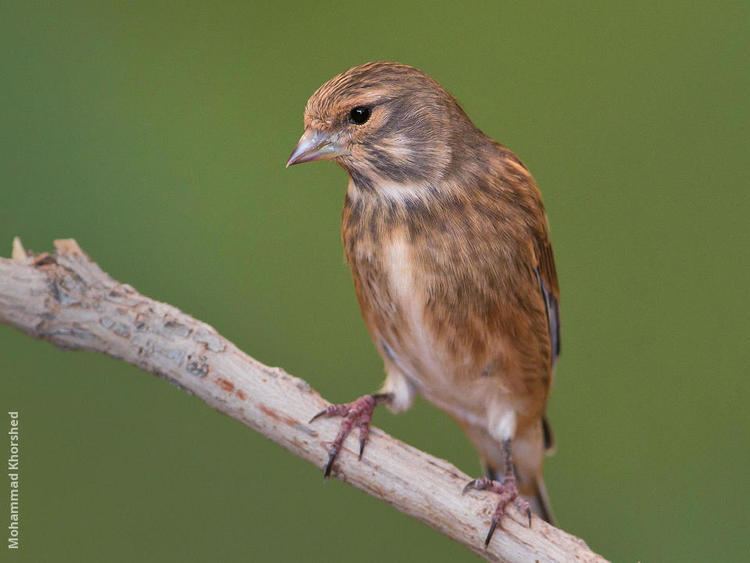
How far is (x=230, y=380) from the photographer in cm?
276

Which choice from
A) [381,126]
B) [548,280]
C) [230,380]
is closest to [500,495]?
[548,280]

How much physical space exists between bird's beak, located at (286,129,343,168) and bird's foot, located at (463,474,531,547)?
86cm

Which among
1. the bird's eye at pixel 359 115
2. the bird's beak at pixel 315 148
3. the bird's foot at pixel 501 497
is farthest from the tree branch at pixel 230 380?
the bird's eye at pixel 359 115

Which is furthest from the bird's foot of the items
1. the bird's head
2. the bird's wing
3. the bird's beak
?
the bird's beak

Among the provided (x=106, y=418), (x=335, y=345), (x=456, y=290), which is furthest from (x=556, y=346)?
(x=106, y=418)

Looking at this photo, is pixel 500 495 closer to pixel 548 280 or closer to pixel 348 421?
pixel 348 421

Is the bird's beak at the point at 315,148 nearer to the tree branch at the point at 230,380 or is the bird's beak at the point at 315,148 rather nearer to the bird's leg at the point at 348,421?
the tree branch at the point at 230,380

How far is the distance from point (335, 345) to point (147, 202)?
826 millimetres

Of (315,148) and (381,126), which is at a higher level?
(381,126)

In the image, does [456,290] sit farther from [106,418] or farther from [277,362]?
[106,418]

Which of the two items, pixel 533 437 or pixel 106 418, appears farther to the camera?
pixel 106 418

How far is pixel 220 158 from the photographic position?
4.07 metres

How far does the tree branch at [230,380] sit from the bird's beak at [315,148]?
47 centimetres

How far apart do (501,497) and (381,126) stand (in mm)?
942
